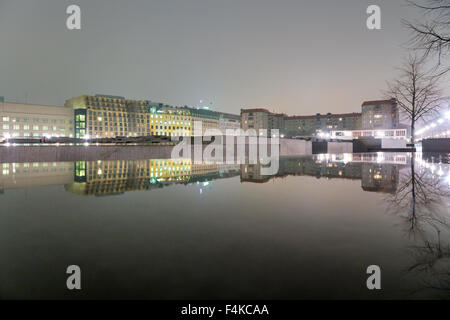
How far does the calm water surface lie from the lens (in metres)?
1.40

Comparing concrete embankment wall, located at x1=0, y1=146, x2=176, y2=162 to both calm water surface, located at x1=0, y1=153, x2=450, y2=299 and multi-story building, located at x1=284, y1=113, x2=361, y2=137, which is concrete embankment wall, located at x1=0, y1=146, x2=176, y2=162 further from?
multi-story building, located at x1=284, y1=113, x2=361, y2=137

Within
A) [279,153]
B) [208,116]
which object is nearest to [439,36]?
[279,153]

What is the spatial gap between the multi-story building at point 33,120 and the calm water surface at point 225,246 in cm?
9900

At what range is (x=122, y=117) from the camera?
112 m

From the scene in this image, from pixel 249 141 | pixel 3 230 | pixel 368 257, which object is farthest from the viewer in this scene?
pixel 249 141

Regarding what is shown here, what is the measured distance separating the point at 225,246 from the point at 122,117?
396 ft

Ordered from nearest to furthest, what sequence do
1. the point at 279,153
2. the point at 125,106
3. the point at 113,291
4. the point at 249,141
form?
1. the point at 113,291
2. the point at 249,141
3. the point at 279,153
4. the point at 125,106

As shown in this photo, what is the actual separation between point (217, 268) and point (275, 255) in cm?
45

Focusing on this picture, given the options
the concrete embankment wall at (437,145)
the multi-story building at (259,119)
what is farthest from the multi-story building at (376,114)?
the concrete embankment wall at (437,145)

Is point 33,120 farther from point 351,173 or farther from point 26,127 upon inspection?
point 351,173

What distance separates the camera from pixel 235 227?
2.44 meters

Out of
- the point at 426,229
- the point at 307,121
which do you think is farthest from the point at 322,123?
the point at 426,229
